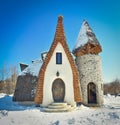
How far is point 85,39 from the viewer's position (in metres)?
20.7

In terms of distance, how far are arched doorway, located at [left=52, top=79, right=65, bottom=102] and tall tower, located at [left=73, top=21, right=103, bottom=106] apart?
4.00 meters

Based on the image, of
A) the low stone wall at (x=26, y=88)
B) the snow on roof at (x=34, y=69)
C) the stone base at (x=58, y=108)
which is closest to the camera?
the stone base at (x=58, y=108)

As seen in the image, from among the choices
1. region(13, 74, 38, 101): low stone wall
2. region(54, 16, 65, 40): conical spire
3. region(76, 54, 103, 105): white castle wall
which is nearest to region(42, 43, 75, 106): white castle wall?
region(54, 16, 65, 40): conical spire

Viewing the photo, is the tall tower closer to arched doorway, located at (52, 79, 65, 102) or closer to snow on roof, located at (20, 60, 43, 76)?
arched doorway, located at (52, 79, 65, 102)

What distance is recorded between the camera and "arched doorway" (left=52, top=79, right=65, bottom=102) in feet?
54.3

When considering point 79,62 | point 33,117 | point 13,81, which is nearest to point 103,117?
point 33,117

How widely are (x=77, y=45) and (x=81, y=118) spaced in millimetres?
11974

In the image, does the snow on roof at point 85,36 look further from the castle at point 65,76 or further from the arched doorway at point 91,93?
the arched doorway at point 91,93

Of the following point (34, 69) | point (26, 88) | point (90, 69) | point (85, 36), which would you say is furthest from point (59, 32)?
point (26, 88)

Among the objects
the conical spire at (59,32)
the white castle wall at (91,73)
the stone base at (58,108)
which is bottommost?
the stone base at (58,108)

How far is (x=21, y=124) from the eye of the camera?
9.76m

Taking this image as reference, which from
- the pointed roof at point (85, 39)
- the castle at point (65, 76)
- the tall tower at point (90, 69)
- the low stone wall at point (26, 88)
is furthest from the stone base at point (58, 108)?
the pointed roof at point (85, 39)

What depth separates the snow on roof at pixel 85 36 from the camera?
20.6m

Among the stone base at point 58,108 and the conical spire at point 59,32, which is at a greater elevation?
the conical spire at point 59,32
